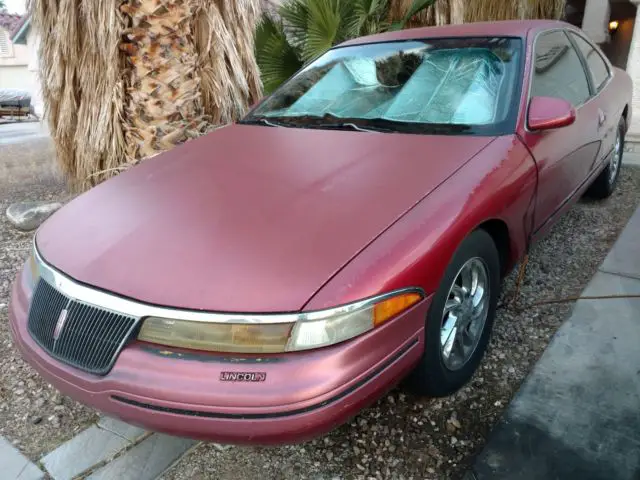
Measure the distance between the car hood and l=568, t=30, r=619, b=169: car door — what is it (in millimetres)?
1743

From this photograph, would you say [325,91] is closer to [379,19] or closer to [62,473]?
[62,473]

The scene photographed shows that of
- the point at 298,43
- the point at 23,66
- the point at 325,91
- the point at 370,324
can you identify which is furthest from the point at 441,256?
the point at 23,66

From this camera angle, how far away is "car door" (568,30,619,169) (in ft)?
12.3

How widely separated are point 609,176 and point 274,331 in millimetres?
4015

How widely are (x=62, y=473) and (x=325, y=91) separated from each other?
97.0 inches

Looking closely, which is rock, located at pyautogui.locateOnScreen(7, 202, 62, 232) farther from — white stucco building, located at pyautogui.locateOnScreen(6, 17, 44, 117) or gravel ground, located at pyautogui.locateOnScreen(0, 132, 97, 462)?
white stucco building, located at pyautogui.locateOnScreen(6, 17, 44, 117)

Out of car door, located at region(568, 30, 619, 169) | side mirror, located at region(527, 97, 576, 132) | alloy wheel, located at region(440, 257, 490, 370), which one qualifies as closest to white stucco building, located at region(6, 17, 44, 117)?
side mirror, located at region(527, 97, 576, 132)

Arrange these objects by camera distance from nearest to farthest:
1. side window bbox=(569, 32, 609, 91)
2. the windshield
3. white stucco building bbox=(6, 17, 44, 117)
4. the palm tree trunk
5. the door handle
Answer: the windshield, the door handle, side window bbox=(569, 32, 609, 91), the palm tree trunk, white stucco building bbox=(6, 17, 44, 117)

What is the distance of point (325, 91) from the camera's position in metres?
3.32

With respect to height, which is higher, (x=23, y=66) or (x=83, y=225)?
(x=83, y=225)

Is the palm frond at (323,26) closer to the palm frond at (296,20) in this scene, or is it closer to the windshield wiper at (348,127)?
the palm frond at (296,20)

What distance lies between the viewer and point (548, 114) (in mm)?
2646

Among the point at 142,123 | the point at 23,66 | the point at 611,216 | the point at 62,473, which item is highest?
the point at 142,123

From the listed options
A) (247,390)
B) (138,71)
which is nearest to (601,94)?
(247,390)
